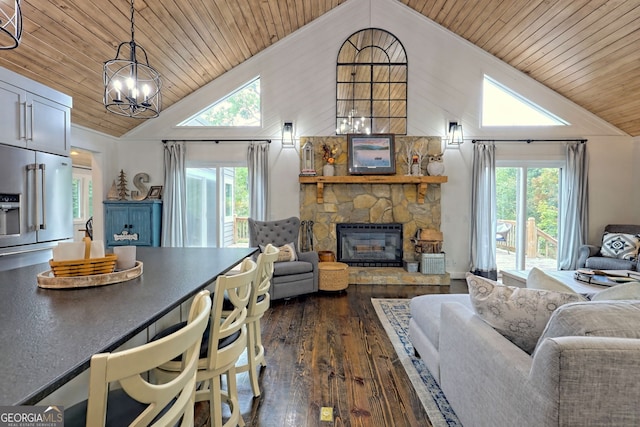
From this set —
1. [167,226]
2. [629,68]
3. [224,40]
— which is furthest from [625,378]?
[167,226]

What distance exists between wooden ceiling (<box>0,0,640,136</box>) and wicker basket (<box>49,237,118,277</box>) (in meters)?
2.35

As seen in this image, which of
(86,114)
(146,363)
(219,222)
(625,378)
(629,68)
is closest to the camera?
(146,363)

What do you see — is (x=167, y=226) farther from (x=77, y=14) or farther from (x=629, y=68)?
(x=629, y=68)

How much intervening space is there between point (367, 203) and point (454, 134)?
6.10 ft

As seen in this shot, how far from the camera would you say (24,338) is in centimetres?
86

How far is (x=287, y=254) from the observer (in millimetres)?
4445

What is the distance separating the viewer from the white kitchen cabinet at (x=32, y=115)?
2592 millimetres

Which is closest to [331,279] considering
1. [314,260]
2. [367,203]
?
[314,260]

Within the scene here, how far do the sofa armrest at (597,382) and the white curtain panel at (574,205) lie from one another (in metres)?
5.27

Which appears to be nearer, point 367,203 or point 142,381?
point 142,381

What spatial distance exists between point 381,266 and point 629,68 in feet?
13.8

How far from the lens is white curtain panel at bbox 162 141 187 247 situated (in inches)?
211

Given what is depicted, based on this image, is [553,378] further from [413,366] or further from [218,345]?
[413,366]

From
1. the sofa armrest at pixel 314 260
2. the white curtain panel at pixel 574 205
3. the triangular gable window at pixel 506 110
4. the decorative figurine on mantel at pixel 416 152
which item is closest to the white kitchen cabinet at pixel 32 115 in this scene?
the sofa armrest at pixel 314 260
